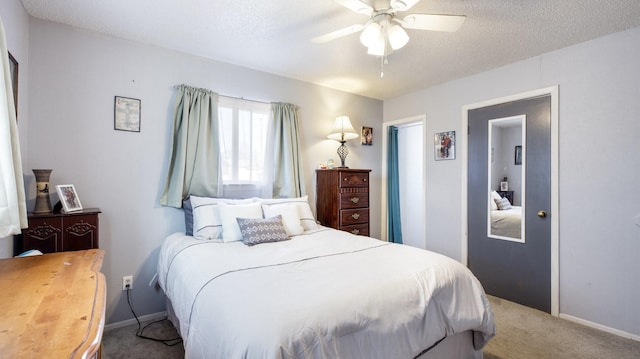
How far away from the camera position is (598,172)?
2.51 metres

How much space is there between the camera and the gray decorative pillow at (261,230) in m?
2.33

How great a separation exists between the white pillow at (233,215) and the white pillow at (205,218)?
0.07 meters

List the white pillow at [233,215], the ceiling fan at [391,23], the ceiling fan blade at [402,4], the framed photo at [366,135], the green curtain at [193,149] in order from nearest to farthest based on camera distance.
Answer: the ceiling fan blade at [402,4]
the ceiling fan at [391,23]
the white pillow at [233,215]
the green curtain at [193,149]
the framed photo at [366,135]

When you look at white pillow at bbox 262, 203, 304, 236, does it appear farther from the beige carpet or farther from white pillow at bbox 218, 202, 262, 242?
the beige carpet

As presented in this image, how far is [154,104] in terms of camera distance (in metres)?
2.65

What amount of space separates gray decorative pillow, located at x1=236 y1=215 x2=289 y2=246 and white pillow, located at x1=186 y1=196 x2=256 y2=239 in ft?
0.71

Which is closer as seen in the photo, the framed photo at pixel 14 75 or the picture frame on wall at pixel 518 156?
the framed photo at pixel 14 75

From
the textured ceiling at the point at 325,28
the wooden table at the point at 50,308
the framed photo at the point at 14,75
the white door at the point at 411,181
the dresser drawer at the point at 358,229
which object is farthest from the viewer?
the white door at the point at 411,181

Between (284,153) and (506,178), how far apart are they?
2.40m

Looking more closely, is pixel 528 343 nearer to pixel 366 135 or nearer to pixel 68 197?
pixel 366 135

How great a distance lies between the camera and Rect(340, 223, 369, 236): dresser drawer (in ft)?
11.3

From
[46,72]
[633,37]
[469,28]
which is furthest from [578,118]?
[46,72]

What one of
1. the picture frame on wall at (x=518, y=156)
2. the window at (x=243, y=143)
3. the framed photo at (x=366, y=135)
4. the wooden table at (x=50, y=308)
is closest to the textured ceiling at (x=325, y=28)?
the window at (x=243, y=143)

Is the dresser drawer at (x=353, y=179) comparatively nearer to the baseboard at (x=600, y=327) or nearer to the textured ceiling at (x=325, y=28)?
the textured ceiling at (x=325, y=28)
